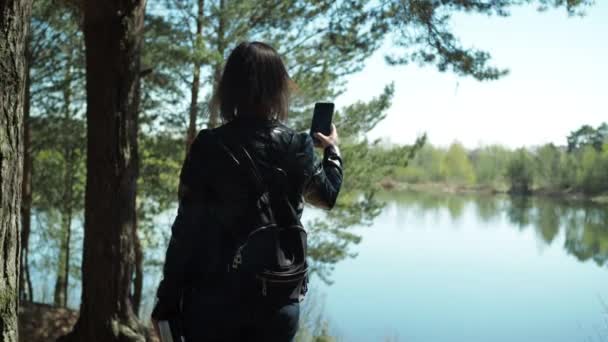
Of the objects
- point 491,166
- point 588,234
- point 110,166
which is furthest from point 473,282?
point 491,166

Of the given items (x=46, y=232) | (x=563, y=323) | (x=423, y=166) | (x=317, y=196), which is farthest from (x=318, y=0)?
(x=423, y=166)

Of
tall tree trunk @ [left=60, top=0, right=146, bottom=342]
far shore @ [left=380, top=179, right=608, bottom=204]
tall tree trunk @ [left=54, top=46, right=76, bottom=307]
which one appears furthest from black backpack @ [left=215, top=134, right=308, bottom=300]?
far shore @ [left=380, top=179, right=608, bottom=204]

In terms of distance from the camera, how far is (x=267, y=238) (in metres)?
1.31

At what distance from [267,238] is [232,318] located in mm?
208

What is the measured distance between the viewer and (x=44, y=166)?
28.8 feet

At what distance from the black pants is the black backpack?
0.04m

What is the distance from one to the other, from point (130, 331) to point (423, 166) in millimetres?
54520

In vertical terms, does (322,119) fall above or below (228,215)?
above

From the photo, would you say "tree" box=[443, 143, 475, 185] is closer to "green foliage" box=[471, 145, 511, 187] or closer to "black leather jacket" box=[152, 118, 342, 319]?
"green foliage" box=[471, 145, 511, 187]

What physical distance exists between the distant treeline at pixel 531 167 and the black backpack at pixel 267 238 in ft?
33.3

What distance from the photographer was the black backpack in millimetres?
1298

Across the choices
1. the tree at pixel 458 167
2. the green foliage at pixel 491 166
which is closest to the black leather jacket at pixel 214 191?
the green foliage at pixel 491 166

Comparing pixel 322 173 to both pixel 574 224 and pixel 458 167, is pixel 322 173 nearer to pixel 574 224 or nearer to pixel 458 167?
pixel 574 224

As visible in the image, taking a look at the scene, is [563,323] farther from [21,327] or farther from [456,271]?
[21,327]
